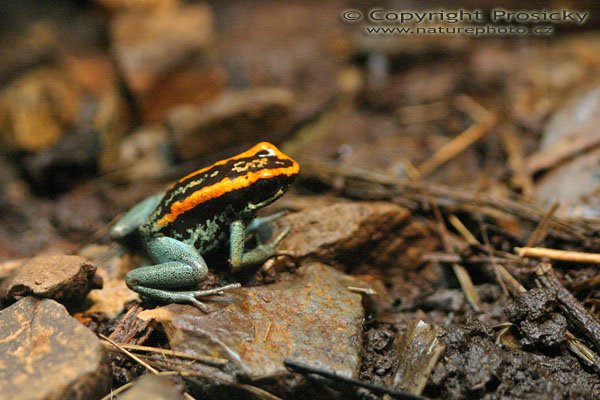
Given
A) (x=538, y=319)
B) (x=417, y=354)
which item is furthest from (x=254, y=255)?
(x=538, y=319)

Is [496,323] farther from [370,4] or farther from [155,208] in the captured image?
[370,4]

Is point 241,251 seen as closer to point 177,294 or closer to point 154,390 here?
point 177,294

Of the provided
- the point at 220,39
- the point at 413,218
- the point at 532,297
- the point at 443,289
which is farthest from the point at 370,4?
the point at 532,297

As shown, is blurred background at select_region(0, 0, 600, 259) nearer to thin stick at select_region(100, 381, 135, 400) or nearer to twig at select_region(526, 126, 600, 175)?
Result: twig at select_region(526, 126, 600, 175)

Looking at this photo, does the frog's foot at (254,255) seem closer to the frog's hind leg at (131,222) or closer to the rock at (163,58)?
the frog's hind leg at (131,222)

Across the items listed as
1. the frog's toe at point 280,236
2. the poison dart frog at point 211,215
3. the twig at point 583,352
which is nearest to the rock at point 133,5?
the poison dart frog at point 211,215

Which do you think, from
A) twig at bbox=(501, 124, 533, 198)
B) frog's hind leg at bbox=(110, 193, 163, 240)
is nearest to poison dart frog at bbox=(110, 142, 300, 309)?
frog's hind leg at bbox=(110, 193, 163, 240)

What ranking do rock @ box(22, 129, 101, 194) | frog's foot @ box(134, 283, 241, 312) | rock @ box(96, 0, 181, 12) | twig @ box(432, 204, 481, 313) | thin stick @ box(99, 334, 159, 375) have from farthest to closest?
1. rock @ box(96, 0, 181, 12)
2. rock @ box(22, 129, 101, 194)
3. twig @ box(432, 204, 481, 313)
4. frog's foot @ box(134, 283, 241, 312)
5. thin stick @ box(99, 334, 159, 375)
